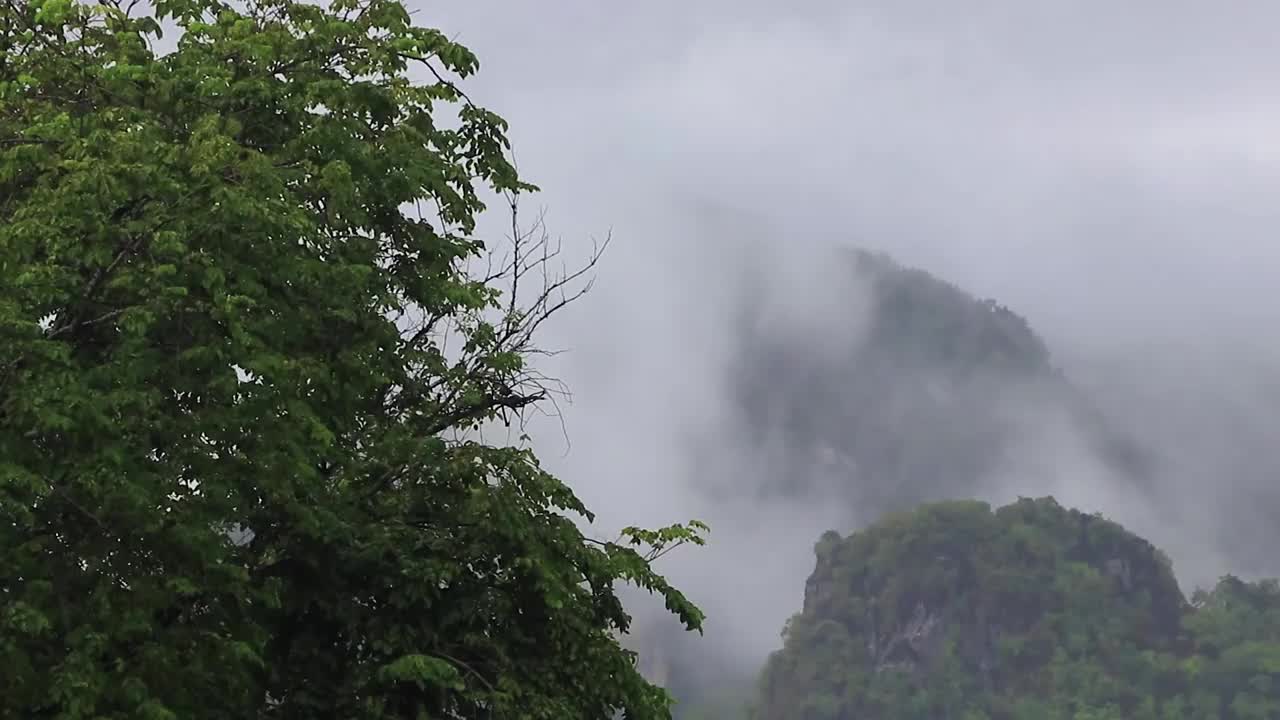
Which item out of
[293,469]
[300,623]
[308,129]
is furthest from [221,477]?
[308,129]

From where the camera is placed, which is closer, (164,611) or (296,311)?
(164,611)

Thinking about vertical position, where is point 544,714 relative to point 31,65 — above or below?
below

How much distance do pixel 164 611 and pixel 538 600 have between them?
3809 millimetres

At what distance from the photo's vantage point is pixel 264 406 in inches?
610

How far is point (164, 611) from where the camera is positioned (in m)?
15.5

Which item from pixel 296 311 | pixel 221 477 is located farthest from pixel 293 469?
pixel 296 311

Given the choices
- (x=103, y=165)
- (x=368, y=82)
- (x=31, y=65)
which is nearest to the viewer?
(x=103, y=165)

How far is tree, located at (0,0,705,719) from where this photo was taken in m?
14.4

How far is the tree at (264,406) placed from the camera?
14406 mm

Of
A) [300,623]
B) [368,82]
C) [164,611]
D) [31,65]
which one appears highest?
[368,82]

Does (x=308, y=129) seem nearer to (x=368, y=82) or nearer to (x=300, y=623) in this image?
→ (x=368, y=82)

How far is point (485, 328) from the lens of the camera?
20422 mm

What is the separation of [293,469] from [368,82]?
5313 millimetres

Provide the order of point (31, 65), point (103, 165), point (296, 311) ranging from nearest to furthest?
point (103, 165), point (296, 311), point (31, 65)
